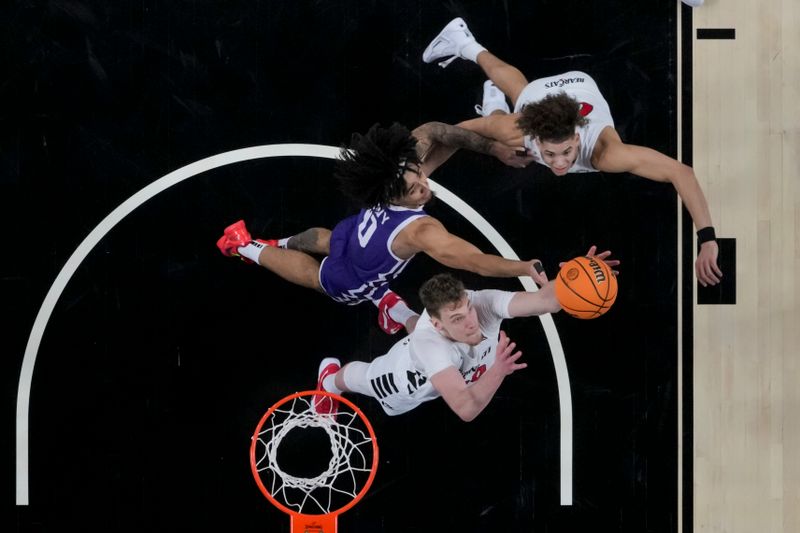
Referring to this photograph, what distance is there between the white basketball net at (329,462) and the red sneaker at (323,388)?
43mm

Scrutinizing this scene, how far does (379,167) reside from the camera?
17.1ft

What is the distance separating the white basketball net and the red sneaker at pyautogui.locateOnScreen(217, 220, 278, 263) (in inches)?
42.7

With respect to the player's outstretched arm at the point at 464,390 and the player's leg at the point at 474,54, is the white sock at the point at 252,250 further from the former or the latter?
the player's leg at the point at 474,54

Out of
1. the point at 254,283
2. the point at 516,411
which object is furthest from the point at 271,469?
the point at 516,411

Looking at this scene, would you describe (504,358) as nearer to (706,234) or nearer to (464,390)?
(464,390)

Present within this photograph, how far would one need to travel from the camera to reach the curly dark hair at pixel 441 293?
4.84m

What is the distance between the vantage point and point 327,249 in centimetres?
583

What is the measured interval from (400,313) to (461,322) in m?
0.90

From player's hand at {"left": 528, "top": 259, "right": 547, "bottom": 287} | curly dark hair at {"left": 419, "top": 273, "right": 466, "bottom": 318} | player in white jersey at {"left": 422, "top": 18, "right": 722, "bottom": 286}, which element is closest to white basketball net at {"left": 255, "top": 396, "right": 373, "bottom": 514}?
curly dark hair at {"left": 419, "top": 273, "right": 466, "bottom": 318}

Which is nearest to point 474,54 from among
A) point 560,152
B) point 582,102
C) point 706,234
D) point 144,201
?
point 582,102

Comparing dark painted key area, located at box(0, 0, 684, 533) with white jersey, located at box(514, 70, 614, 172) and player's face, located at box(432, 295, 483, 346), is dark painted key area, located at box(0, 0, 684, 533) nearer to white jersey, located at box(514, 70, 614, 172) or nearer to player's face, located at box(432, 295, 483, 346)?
white jersey, located at box(514, 70, 614, 172)

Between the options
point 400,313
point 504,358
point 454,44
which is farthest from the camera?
point 454,44

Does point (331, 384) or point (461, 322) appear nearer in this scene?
point (461, 322)

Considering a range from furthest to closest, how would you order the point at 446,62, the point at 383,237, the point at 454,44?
the point at 446,62
the point at 454,44
the point at 383,237
